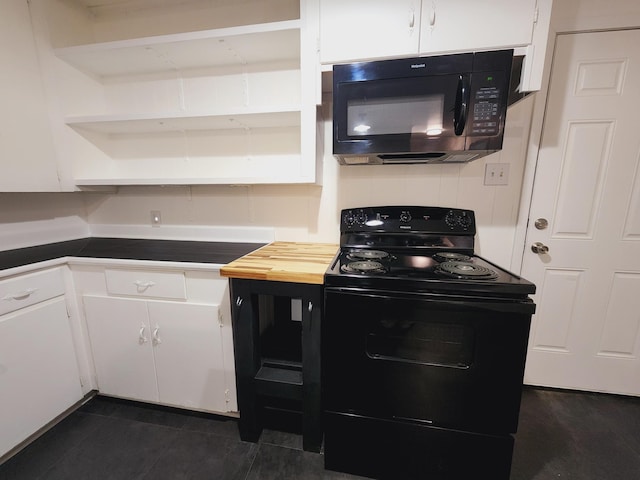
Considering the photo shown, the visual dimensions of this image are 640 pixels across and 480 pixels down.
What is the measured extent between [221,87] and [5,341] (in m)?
1.69

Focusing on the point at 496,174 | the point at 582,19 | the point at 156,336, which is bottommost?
the point at 156,336

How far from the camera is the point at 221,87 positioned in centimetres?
169

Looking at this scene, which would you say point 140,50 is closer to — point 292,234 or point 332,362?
point 292,234

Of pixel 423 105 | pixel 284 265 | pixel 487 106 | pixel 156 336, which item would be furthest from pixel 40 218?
pixel 487 106

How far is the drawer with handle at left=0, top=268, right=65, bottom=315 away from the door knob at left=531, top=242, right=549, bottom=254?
2.66m

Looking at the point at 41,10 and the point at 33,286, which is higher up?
the point at 41,10

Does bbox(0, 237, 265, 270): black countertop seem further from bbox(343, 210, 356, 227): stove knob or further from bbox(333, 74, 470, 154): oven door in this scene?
bbox(333, 74, 470, 154): oven door

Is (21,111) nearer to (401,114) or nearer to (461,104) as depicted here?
(401,114)

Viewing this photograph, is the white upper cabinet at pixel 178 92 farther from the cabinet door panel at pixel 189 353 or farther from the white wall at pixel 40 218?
the cabinet door panel at pixel 189 353

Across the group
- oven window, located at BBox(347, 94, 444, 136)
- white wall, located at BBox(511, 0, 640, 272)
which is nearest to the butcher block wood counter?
oven window, located at BBox(347, 94, 444, 136)

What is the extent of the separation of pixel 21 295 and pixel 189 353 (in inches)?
32.1

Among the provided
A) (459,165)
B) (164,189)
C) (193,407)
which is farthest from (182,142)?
(459,165)

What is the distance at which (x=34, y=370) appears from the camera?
1349mm

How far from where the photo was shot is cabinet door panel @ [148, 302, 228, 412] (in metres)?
1.39
